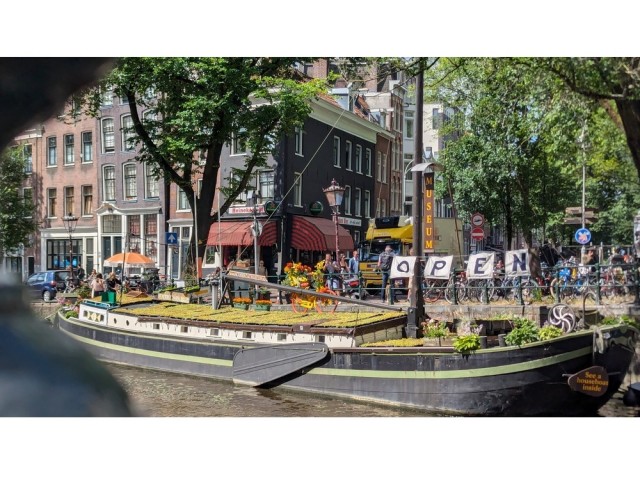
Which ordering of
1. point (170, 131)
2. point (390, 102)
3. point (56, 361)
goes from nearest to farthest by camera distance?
point (56, 361), point (170, 131), point (390, 102)

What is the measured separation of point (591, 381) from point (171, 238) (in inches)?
126

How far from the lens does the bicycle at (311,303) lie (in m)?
5.35

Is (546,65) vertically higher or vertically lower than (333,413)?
higher

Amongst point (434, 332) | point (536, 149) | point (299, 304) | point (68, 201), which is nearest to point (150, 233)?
point (68, 201)

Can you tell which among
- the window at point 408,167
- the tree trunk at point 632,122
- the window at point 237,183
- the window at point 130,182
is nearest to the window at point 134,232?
the window at point 130,182

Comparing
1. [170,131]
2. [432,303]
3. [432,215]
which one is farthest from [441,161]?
[170,131]

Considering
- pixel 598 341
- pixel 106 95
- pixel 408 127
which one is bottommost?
pixel 598 341

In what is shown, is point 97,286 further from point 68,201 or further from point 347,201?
point 347,201

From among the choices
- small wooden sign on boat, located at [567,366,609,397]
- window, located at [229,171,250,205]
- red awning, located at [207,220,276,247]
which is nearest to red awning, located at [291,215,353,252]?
red awning, located at [207,220,276,247]

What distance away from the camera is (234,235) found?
15.6ft

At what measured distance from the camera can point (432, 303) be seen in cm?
534
